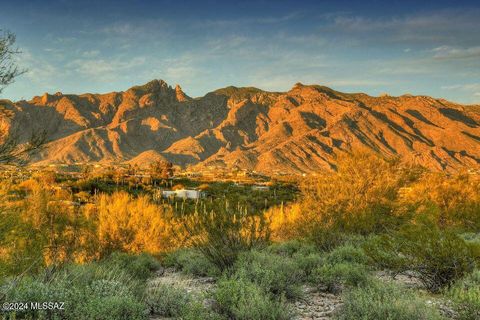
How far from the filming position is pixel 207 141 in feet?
519

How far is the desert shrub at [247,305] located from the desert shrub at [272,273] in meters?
0.77

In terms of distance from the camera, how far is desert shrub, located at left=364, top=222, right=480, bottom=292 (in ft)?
30.6

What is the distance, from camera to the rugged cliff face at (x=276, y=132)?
119 metres

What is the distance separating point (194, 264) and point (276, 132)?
130 metres

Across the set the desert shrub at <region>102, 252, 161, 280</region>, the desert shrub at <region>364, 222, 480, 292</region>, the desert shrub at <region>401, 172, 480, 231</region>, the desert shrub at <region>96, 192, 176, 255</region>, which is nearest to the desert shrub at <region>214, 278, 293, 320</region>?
the desert shrub at <region>364, 222, 480, 292</region>

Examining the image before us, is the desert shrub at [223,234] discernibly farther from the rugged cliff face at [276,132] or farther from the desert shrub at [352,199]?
the rugged cliff face at [276,132]

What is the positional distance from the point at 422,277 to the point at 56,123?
7723 inches

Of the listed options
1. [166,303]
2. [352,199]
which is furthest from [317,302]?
[352,199]

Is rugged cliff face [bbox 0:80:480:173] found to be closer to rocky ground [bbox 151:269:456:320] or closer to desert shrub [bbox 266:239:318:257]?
desert shrub [bbox 266:239:318:257]

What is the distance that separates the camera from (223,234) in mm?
12453

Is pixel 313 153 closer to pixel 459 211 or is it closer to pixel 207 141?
pixel 207 141

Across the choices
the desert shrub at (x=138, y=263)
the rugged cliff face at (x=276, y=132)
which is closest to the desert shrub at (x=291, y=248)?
the desert shrub at (x=138, y=263)

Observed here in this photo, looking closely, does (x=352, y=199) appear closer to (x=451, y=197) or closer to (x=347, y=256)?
(x=347, y=256)

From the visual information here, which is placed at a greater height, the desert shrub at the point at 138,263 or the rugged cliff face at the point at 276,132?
the rugged cliff face at the point at 276,132
